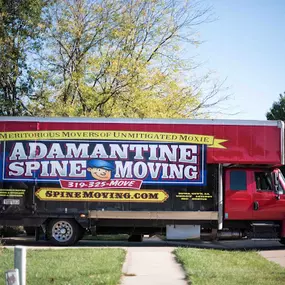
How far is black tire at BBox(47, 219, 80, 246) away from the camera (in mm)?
15383

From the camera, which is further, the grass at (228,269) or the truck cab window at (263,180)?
the truck cab window at (263,180)

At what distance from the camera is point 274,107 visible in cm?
5394

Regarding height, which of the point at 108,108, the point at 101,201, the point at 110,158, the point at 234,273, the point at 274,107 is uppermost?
the point at 274,107

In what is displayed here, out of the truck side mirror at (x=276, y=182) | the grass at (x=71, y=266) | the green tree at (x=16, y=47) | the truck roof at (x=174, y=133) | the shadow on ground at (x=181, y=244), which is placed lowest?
the shadow on ground at (x=181, y=244)

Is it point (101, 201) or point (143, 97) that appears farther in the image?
point (143, 97)

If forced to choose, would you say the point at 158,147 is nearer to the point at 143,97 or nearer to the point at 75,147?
the point at 75,147

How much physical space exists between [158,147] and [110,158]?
1381 millimetres

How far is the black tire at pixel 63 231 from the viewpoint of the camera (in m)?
15.4

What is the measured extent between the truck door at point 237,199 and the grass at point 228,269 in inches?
71.8

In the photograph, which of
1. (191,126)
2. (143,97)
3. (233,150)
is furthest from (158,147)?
(143,97)

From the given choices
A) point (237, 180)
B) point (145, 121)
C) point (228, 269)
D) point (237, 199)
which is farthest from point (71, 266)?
point (237, 180)

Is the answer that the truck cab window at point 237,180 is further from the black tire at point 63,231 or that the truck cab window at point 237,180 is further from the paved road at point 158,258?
the black tire at point 63,231

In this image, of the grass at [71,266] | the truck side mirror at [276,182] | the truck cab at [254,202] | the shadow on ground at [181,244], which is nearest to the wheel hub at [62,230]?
the shadow on ground at [181,244]

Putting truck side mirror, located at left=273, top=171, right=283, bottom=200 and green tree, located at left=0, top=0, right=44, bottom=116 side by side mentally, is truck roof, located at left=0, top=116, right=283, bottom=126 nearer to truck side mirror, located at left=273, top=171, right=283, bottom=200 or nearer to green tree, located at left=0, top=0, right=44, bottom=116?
truck side mirror, located at left=273, top=171, right=283, bottom=200
